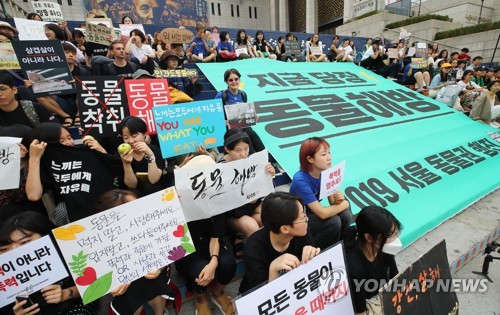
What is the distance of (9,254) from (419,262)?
2235 millimetres

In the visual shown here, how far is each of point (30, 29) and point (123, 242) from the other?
16.9 feet

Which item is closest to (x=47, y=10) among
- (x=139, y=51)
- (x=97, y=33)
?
(x=139, y=51)

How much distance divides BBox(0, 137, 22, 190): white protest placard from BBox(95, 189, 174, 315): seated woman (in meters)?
0.69

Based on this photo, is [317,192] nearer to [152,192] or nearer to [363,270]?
[363,270]

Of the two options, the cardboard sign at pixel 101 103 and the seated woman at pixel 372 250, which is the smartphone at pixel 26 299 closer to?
the cardboard sign at pixel 101 103

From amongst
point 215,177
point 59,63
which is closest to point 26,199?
point 215,177

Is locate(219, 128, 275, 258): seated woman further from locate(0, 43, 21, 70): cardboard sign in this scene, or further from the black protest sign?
locate(0, 43, 21, 70): cardboard sign

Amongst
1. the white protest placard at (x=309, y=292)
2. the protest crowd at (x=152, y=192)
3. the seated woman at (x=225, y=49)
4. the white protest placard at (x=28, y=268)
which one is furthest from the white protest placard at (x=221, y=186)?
the seated woman at (x=225, y=49)

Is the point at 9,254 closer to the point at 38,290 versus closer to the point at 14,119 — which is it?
the point at 38,290

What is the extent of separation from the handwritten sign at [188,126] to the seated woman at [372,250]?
190 centimetres

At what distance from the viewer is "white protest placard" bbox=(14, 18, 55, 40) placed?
171 inches

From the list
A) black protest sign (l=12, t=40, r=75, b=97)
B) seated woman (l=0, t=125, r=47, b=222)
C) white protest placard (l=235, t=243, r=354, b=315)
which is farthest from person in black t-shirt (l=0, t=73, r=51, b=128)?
white protest placard (l=235, t=243, r=354, b=315)

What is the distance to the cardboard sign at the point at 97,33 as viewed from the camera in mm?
3928

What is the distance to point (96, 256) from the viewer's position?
4.65 ft
